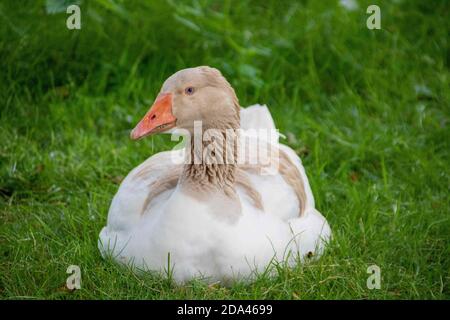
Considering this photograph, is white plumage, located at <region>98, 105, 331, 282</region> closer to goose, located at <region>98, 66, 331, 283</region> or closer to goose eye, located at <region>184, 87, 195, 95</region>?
goose, located at <region>98, 66, 331, 283</region>

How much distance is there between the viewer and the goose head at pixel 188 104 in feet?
13.5

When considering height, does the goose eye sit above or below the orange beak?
above

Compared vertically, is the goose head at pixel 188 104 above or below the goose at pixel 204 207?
above

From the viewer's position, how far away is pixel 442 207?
534 centimetres

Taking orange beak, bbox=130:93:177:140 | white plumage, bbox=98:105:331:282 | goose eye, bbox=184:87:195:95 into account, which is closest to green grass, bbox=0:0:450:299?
white plumage, bbox=98:105:331:282

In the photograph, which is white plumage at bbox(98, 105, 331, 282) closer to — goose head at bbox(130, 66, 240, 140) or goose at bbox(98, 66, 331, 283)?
goose at bbox(98, 66, 331, 283)

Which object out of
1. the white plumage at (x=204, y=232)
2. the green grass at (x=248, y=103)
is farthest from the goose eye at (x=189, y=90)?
the green grass at (x=248, y=103)

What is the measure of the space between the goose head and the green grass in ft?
2.77

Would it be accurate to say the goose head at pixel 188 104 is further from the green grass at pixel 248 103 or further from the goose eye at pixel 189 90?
the green grass at pixel 248 103

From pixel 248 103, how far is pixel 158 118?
2.70 meters

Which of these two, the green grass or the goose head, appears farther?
the green grass

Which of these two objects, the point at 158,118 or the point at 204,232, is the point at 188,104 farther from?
the point at 204,232

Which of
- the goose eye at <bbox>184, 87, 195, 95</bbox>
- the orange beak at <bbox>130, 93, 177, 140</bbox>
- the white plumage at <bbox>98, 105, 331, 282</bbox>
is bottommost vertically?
the white plumage at <bbox>98, 105, 331, 282</bbox>

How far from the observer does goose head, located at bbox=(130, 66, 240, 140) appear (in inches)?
161
